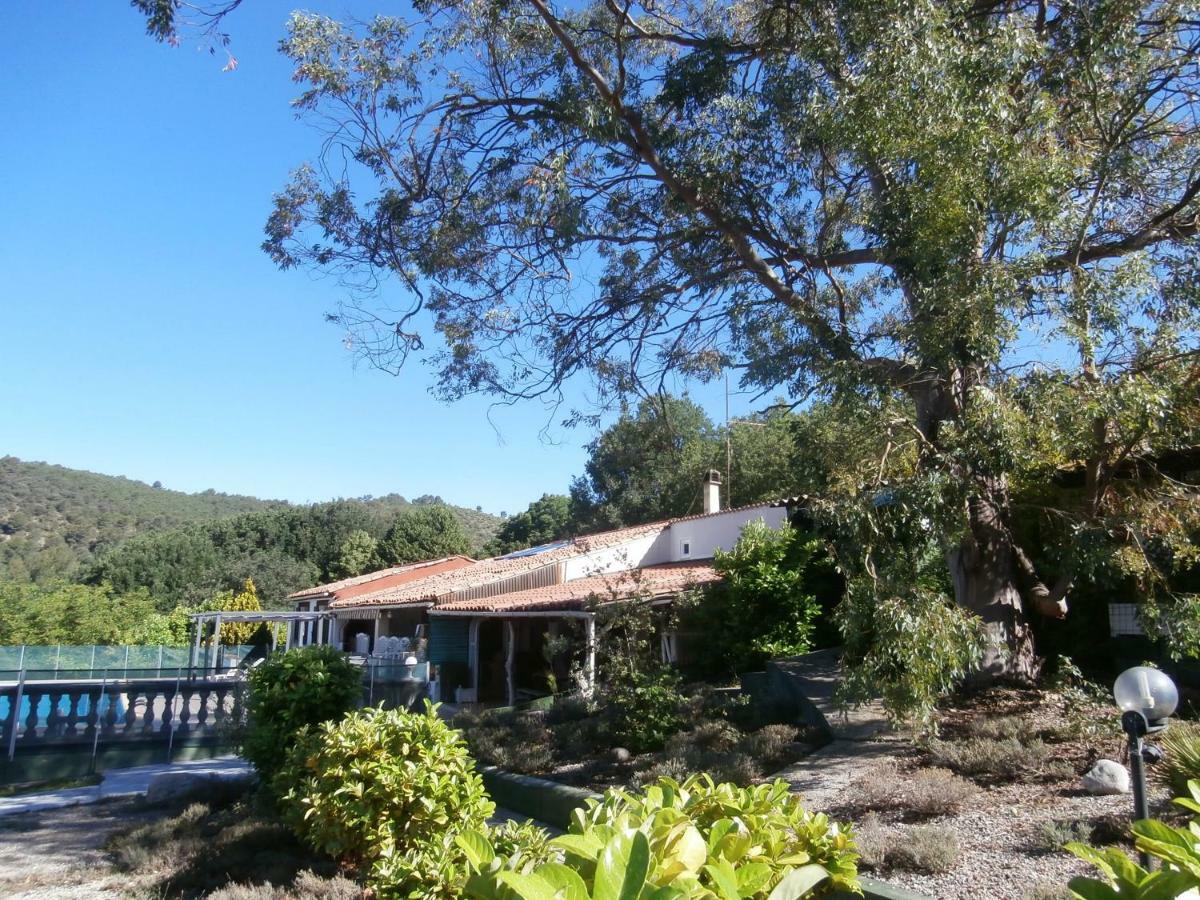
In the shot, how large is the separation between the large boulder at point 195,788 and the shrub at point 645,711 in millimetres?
4149

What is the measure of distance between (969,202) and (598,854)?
332 inches

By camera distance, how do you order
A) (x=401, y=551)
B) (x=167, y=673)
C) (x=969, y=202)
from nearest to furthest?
1. (x=969, y=202)
2. (x=167, y=673)
3. (x=401, y=551)

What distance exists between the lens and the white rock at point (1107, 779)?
670cm

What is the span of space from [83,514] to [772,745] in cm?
8992

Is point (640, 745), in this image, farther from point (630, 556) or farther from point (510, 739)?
point (630, 556)

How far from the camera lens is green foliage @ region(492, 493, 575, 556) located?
52281 mm

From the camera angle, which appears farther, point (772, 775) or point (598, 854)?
point (772, 775)

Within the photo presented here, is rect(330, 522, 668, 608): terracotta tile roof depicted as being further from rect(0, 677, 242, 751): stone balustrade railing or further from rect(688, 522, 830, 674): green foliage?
rect(0, 677, 242, 751): stone balustrade railing

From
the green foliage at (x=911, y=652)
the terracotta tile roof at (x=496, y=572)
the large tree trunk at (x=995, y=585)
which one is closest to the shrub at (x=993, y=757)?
the green foliage at (x=911, y=652)

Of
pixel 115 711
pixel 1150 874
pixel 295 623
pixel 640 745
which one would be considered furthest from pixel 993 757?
pixel 295 623

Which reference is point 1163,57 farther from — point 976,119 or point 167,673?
point 167,673

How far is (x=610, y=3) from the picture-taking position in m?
11.4

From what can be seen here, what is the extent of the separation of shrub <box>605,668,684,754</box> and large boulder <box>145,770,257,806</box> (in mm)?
4149

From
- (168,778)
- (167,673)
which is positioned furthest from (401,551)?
(168,778)
